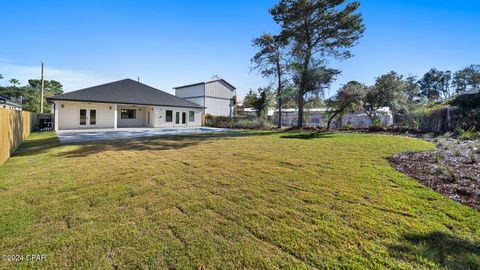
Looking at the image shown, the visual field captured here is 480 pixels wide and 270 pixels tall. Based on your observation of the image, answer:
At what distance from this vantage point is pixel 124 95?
21.8 meters

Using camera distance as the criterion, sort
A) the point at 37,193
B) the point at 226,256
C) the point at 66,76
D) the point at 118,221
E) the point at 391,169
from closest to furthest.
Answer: the point at 226,256 → the point at 118,221 → the point at 37,193 → the point at 391,169 → the point at 66,76

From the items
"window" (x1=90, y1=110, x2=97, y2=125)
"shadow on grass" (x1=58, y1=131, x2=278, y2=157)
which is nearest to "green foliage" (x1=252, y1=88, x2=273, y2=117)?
"shadow on grass" (x1=58, y1=131, x2=278, y2=157)

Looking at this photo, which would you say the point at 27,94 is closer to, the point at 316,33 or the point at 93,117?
the point at 93,117

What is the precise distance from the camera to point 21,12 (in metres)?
11.7

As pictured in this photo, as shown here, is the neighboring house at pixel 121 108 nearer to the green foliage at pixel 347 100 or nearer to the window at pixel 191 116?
the window at pixel 191 116

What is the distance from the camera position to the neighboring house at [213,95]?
31.0 metres

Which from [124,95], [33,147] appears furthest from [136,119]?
[33,147]

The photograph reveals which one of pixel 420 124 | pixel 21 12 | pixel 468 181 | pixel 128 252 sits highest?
pixel 21 12

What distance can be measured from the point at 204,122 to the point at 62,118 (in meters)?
14.5

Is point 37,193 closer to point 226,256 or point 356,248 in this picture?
point 226,256

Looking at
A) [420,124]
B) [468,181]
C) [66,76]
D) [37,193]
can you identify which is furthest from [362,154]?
[66,76]

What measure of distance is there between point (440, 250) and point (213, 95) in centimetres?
3112

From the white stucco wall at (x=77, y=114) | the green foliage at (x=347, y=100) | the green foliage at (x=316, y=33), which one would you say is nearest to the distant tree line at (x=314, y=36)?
the green foliage at (x=316, y=33)

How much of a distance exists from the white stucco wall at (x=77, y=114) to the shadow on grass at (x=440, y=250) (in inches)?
→ 917
